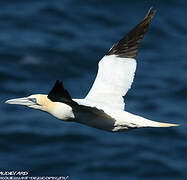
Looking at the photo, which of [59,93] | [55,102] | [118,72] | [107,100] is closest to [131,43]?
[118,72]

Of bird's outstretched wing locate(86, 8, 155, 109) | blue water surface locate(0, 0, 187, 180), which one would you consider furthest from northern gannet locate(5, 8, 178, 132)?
blue water surface locate(0, 0, 187, 180)

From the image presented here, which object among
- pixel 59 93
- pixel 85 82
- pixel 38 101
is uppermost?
pixel 85 82

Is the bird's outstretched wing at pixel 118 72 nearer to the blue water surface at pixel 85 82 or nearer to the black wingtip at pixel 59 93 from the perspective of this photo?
the black wingtip at pixel 59 93

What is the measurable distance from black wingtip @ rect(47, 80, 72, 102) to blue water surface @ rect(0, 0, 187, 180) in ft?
43.4

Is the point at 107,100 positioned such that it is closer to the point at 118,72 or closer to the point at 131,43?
the point at 118,72

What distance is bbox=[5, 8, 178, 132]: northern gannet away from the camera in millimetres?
11297

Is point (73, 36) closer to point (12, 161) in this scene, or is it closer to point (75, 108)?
point (12, 161)

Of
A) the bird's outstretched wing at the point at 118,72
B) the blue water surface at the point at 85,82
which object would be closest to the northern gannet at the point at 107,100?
the bird's outstretched wing at the point at 118,72

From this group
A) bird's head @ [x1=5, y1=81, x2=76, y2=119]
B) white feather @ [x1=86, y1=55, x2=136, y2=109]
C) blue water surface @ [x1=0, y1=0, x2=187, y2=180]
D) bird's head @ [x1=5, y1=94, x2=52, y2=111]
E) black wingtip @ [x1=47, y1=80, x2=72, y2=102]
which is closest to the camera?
black wingtip @ [x1=47, y1=80, x2=72, y2=102]

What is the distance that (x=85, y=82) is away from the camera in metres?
27.7

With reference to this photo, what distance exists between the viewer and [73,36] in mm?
A: 31391

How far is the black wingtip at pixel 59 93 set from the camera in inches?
398

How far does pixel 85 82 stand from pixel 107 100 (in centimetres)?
1514

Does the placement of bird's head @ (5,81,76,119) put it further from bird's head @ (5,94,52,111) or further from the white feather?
the white feather
